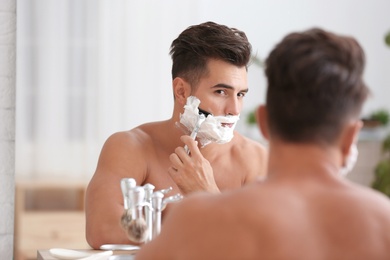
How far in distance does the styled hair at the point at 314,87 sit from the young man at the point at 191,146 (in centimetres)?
101

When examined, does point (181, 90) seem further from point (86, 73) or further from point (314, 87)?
point (314, 87)

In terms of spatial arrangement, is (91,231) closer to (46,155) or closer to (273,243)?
(46,155)

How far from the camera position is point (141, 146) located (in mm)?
2287

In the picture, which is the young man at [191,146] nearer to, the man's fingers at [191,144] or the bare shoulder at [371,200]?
the man's fingers at [191,144]

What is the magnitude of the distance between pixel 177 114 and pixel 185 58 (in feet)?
0.53

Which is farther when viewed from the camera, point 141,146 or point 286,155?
point 141,146

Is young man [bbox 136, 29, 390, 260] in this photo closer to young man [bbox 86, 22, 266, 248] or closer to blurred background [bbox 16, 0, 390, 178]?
young man [bbox 86, 22, 266, 248]

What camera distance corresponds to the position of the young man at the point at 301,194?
39.7 inches

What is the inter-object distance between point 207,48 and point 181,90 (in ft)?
0.48

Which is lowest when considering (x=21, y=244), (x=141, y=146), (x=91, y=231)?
(x=21, y=244)

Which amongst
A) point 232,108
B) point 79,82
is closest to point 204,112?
point 232,108

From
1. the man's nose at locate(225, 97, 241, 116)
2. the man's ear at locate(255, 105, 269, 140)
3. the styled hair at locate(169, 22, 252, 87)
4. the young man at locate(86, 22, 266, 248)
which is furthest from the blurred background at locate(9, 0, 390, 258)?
the man's ear at locate(255, 105, 269, 140)

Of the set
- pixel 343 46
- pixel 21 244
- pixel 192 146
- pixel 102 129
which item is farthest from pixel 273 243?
pixel 102 129

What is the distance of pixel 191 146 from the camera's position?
2121mm
